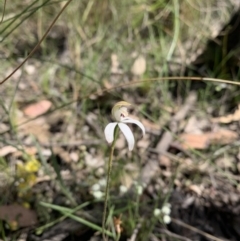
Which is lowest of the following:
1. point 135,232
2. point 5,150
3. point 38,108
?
point 135,232

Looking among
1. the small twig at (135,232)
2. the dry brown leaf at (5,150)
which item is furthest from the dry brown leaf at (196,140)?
the dry brown leaf at (5,150)

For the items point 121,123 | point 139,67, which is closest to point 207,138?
Result: point 139,67

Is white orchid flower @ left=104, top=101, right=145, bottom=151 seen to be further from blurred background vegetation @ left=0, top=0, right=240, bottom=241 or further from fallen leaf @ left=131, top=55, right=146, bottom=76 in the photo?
fallen leaf @ left=131, top=55, right=146, bottom=76

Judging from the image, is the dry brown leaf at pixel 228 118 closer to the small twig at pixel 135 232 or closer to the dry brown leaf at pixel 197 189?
the dry brown leaf at pixel 197 189

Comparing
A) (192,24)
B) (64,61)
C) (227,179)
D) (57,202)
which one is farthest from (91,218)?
(192,24)

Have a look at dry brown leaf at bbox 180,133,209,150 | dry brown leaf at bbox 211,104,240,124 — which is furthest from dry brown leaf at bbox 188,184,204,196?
dry brown leaf at bbox 211,104,240,124

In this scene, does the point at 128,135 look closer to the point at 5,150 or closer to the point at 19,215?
the point at 19,215
